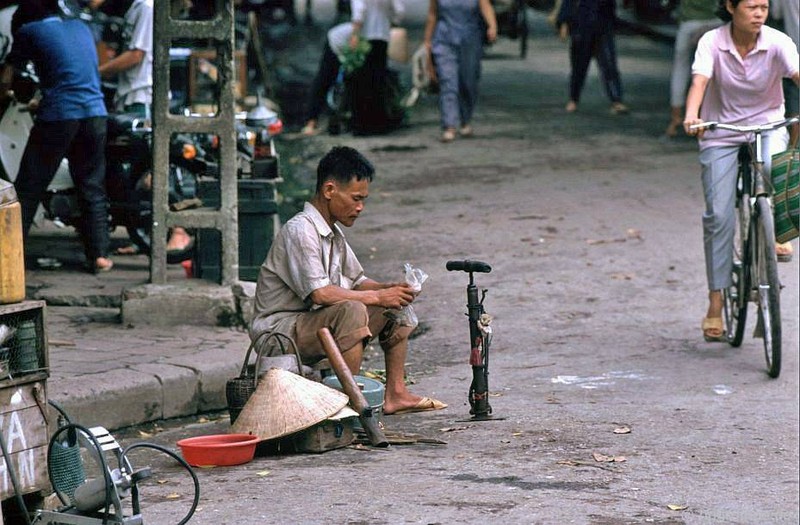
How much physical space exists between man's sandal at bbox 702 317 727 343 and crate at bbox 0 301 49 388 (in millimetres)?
4082

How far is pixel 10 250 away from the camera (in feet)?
16.1

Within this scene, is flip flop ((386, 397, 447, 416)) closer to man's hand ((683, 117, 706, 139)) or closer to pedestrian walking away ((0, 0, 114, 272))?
man's hand ((683, 117, 706, 139))

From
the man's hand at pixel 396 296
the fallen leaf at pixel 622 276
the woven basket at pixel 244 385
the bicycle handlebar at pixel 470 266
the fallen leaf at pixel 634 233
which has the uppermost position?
the bicycle handlebar at pixel 470 266

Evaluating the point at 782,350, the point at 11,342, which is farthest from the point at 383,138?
the point at 11,342

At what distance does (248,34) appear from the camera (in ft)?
59.0

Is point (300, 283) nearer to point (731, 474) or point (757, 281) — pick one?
point (731, 474)

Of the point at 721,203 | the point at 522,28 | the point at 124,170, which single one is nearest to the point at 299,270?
the point at 721,203

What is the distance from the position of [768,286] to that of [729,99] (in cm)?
106

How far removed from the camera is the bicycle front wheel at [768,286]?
7.12 m

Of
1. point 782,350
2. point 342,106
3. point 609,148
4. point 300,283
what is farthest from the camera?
point 342,106

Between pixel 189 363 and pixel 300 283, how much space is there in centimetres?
117

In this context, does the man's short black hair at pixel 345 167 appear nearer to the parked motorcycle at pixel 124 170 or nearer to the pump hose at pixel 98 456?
the pump hose at pixel 98 456

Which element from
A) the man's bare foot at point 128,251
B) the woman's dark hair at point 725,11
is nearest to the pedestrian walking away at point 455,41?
the man's bare foot at point 128,251

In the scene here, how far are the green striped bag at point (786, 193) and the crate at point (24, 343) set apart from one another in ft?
12.8
